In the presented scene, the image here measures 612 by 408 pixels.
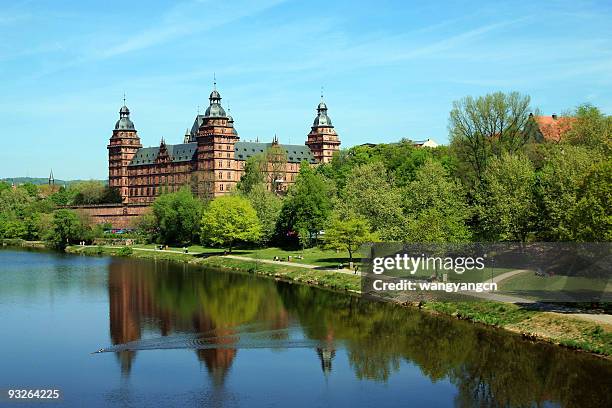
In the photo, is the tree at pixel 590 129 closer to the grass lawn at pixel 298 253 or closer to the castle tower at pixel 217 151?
the grass lawn at pixel 298 253

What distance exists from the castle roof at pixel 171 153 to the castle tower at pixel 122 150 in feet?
5.46

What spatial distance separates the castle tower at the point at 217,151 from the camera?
5315 inches

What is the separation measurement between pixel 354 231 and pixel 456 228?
11.4m

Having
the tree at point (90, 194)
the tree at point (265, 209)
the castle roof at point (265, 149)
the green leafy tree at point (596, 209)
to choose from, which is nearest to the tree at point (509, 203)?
the green leafy tree at point (596, 209)

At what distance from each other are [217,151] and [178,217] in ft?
115

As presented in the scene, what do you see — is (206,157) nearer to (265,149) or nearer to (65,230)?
(265,149)

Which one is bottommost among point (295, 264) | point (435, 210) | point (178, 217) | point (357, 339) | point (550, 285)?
point (357, 339)

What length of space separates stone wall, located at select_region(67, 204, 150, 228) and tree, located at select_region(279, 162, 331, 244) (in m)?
52.2

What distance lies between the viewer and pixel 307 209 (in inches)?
3487

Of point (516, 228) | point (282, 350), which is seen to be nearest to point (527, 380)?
point (282, 350)

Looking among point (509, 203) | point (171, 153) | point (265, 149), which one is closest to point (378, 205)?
point (509, 203)

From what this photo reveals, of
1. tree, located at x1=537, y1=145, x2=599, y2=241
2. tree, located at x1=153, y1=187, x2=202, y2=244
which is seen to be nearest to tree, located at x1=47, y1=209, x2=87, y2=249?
tree, located at x1=153, y1=187, x2=202, y2=244

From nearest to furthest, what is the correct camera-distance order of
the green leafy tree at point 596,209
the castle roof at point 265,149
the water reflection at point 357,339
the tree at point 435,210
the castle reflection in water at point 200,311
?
the water reflection at point 357,339 → the castle reflection in water at point 200,311 → the green leafy tree at point 596,209 → the tree at point 435,210 → the castle roof at point 265,149

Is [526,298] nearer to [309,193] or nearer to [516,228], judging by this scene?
[516,228]
